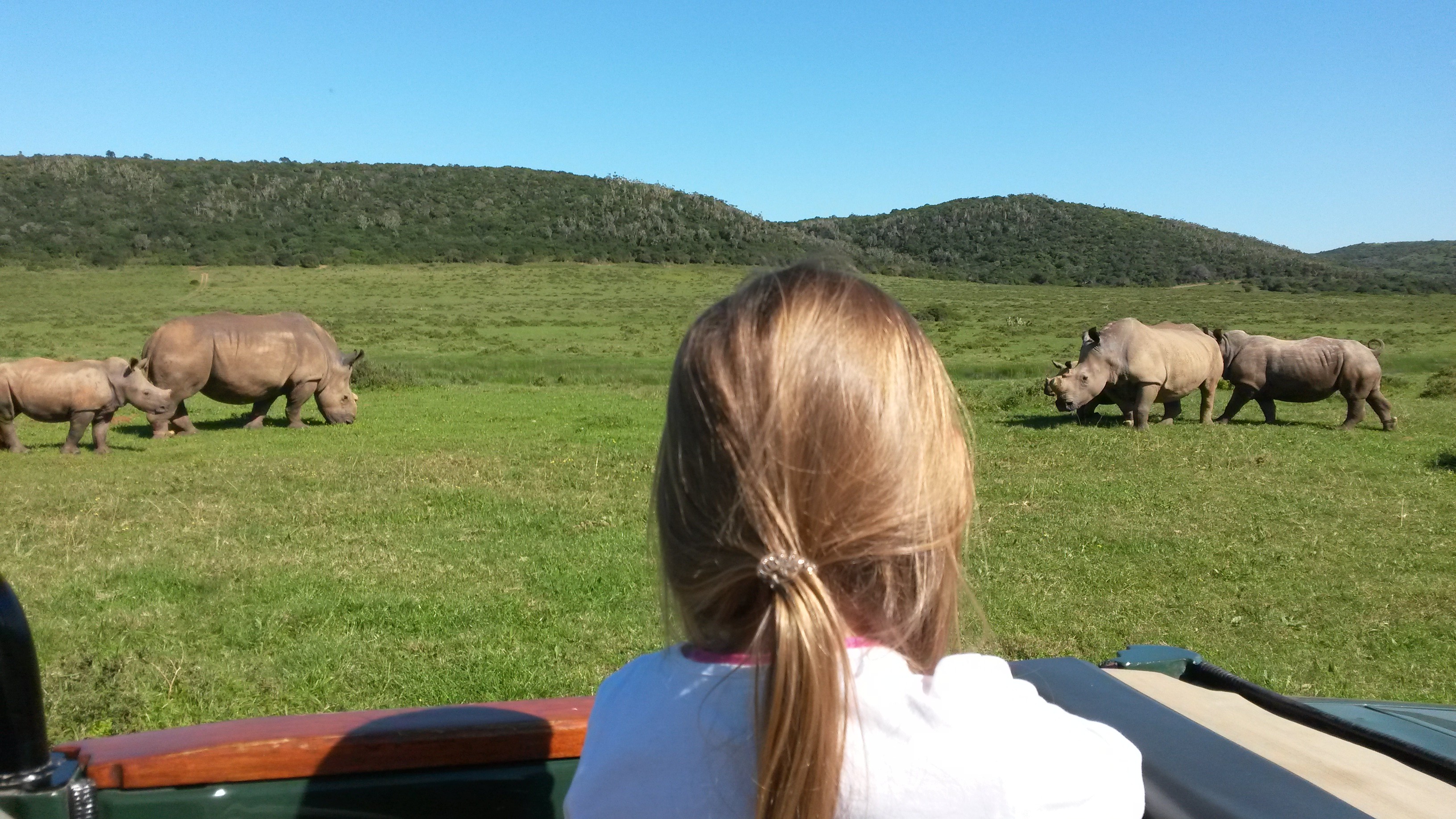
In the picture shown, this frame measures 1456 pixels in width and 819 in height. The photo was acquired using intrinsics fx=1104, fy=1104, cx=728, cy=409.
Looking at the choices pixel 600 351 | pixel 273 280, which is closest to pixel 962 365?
pixel 600 351

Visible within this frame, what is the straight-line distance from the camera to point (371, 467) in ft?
39.2

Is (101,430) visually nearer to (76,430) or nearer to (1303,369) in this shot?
(76,430)

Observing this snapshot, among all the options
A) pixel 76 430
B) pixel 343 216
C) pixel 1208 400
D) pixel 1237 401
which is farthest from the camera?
pixel 343 216

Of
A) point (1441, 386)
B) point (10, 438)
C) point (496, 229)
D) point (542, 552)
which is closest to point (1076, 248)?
point (496, 229)

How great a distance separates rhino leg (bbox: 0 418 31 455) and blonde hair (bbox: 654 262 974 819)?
15117 mm

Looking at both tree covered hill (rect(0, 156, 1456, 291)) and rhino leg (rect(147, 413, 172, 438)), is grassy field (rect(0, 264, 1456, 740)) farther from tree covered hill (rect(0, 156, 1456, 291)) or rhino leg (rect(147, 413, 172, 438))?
tree covered hill (rect(0, 156, 1456, 291))

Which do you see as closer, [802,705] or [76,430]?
[802,705]

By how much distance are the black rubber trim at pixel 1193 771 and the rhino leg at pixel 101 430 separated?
47.7ft

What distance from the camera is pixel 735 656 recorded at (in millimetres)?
1382

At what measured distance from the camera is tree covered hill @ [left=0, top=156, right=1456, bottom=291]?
2461 inches

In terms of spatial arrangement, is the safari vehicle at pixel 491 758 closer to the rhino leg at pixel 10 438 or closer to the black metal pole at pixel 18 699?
the black metal pole at pixel 18 699

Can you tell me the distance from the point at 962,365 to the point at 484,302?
83.1ft

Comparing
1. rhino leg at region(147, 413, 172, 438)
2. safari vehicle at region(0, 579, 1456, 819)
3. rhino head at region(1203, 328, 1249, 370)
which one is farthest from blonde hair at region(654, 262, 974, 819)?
rhino head at region(1203, 328, 1249, 370)

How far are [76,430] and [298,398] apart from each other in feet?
13.3
